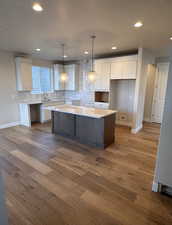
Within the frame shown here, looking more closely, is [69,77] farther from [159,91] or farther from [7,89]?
[159,91]

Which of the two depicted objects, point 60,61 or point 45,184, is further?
point 60,61

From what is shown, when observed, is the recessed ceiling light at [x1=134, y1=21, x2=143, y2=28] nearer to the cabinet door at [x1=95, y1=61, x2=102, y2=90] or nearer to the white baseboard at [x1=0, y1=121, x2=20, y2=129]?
the cabinet door at [x1=95, y1=61, x2=102, y2=90]

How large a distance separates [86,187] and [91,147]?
1383 millimetres

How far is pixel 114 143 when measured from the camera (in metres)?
3.71

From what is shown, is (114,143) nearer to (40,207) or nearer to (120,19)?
(40,207)

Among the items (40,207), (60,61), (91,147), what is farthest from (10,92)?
(40,207)

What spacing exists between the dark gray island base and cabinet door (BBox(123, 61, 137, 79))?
65.7 inches

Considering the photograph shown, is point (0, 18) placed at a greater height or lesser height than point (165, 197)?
greater

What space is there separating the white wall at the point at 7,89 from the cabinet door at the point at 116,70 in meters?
3.60

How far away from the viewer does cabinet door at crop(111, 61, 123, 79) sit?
14.9 feet

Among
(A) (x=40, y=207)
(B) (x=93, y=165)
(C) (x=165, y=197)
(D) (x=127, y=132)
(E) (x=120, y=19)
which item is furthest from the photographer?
(D) (x=127, y=132)

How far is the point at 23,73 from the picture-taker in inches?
192

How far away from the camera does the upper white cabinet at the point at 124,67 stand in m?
4.25

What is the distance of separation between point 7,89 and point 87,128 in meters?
3.38
